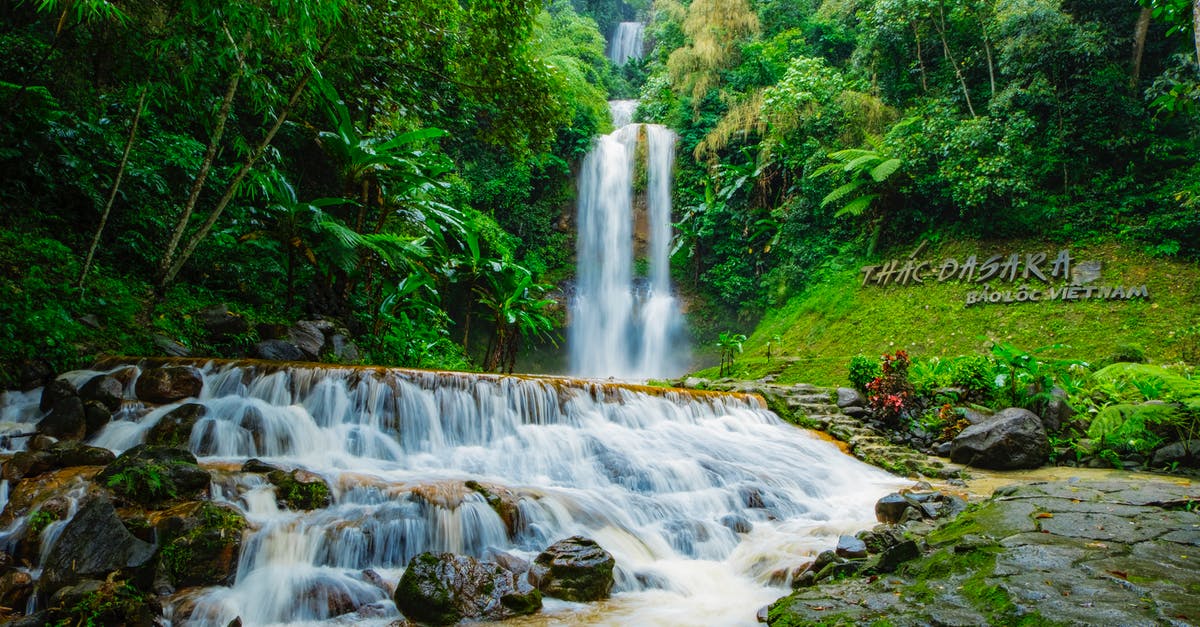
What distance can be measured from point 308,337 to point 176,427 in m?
2.78

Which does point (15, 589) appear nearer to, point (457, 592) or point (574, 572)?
point (457, 592)

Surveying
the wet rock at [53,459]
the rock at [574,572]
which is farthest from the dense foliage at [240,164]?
the rock at [574,572]

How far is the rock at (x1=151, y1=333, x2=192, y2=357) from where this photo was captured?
17.8ft

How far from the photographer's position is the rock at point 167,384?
14.2 ft

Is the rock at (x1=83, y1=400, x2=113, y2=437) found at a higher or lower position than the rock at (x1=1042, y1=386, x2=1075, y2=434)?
higher

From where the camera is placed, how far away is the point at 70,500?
290 centimetres

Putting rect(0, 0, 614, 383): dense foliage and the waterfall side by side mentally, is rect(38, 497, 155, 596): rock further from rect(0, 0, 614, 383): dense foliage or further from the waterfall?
the waterfall

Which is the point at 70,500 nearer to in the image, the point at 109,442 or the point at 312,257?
the point at 109,442

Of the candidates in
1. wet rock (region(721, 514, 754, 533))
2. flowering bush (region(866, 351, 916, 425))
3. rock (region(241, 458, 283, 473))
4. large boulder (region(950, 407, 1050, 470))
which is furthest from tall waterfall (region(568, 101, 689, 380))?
rock (region(241, 458, 283, 473))

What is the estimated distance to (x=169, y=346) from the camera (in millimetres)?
5477

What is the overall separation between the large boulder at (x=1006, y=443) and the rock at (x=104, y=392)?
8.36 m

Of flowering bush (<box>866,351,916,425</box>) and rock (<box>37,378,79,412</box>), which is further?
flowering bush (<box>866,351,916,425</box>)

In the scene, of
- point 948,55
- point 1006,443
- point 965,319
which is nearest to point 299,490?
point 1006,443

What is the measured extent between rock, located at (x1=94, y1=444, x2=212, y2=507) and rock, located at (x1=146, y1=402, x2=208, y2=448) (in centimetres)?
77
